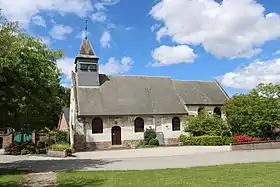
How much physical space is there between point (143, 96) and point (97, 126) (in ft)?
21.5

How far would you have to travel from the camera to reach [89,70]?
1350 inches

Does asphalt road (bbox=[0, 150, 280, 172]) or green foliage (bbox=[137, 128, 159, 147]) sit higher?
green foliage (bbox=[137, 128, 159, 147])

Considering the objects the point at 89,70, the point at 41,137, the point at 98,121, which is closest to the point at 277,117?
the point at 98,121

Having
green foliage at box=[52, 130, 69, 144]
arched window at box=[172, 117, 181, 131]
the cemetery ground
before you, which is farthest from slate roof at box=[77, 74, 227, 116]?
the cemetery ground

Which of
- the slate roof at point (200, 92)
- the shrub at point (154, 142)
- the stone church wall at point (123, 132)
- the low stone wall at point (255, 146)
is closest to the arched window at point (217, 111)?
the slate roof at point (200, 92)

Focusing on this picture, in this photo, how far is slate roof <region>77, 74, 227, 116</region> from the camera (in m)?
32.3

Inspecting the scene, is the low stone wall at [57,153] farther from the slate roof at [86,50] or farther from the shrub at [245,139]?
the shrub at [245,139]

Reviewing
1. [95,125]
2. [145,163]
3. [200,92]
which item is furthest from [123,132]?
[145,163]

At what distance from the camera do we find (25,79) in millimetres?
15773

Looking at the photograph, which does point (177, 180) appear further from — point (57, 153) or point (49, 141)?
point (49, 141)

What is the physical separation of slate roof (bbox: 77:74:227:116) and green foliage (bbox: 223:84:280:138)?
493 cm

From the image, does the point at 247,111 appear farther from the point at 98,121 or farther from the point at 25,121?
the point at 25,121

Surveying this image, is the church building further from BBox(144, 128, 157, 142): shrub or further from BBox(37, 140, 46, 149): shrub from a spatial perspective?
BBox(37, 140, 46, 149): shrub

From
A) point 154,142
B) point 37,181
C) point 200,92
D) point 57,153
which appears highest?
point 200,92
